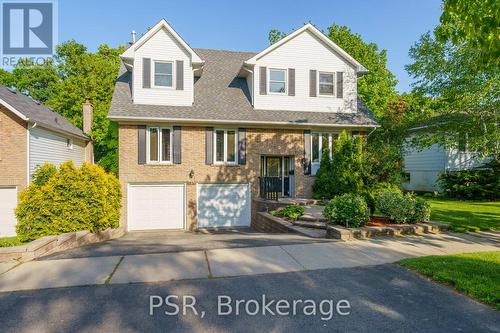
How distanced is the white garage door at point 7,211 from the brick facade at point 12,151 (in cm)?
39

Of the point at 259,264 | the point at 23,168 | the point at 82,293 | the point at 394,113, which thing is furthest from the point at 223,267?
the point at 394,113

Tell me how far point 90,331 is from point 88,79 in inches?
1366

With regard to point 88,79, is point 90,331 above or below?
below

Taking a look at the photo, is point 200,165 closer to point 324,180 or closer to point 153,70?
point 153,70

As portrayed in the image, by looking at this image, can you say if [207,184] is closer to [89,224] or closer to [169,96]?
[169,96]

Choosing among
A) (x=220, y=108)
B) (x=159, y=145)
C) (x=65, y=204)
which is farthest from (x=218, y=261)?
(x=220, y=108)

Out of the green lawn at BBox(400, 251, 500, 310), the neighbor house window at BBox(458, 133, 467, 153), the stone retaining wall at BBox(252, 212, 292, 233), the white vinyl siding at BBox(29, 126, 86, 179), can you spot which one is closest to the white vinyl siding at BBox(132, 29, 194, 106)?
the white vinyl siding at BBox(29, 126, 86, 179)

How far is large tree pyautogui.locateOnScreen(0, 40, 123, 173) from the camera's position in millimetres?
32375

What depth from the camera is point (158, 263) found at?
237 inches

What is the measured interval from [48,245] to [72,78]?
3202 cm

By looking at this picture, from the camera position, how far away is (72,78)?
1308 inches

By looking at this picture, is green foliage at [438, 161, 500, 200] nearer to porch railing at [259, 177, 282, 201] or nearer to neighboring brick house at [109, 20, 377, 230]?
neighboring brick house at [109, 20, 377, 230]

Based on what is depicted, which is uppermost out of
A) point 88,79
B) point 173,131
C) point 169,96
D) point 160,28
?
point 88,79

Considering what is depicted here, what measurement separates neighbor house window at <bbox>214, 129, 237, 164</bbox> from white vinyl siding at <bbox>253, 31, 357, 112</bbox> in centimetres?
209
